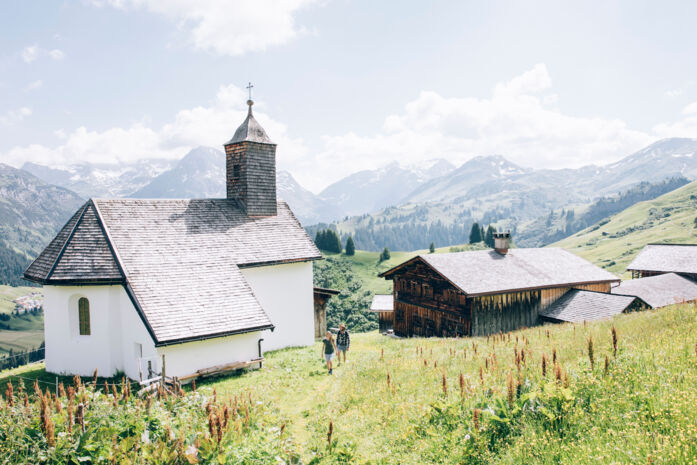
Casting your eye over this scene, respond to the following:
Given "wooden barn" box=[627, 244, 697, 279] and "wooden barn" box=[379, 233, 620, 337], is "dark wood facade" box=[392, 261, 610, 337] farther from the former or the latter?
"wooden barn" box=[627, 244, 697, 279]

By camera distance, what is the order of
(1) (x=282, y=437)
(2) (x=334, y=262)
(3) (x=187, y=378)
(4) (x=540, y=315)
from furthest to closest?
(2) (x=334, y=262) → (4) (x=540, y=315) → (3) (x=187, y=378) → (1) (x=282, y=437)

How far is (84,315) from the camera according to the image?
19.0 metres

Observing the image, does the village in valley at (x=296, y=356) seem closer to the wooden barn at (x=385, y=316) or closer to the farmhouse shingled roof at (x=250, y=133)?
the farmhouse shingled roof at (x=250, y=133)

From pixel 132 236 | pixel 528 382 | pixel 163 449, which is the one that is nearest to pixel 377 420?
pixel 528 382

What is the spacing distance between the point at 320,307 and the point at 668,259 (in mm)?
44017

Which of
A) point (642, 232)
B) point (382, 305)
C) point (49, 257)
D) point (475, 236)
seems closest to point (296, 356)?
point (49, 257)

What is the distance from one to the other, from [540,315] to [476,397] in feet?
85.1

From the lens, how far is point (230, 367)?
17828mm

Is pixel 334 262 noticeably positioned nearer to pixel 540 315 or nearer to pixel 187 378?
pixel 540 315

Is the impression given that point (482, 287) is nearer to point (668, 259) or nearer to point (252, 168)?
point (252, 168)

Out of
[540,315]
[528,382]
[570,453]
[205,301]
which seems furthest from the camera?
[540,315]

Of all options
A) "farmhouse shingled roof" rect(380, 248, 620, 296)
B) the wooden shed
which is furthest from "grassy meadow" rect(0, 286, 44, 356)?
"farmhouse shingled roof" rect(380, 248, 620, 296)

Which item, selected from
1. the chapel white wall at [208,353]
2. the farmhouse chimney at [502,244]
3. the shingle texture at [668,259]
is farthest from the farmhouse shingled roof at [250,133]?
the shingle texture at [668,259]

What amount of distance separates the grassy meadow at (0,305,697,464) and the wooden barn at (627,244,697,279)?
139 feet
